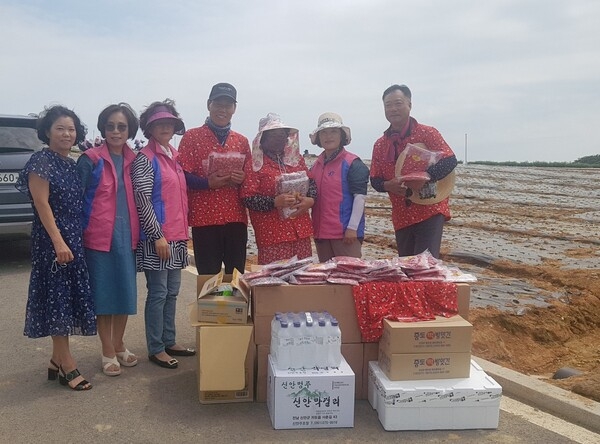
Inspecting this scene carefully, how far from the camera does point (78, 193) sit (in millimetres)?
3928

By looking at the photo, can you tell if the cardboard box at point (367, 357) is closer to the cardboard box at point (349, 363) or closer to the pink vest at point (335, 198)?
the cardboard box at point (349, 363)

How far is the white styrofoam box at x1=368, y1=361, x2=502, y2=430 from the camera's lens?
11.3ft

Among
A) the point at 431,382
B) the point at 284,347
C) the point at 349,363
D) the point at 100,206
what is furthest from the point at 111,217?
the point at 431,382

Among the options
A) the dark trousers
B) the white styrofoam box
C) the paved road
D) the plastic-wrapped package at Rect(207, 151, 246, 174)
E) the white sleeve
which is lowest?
the paved road

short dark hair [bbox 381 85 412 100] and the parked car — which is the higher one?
short dark hair [bbox 381 85 412 100]

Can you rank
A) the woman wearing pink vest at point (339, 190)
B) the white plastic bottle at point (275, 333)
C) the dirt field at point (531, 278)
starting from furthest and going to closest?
the dirt field at point (531, 278) < the woman wearing pink vest at point (339, 190) < the white plastic bottle at point (275, 333)

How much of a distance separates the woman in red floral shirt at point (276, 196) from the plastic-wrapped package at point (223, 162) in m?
0.14

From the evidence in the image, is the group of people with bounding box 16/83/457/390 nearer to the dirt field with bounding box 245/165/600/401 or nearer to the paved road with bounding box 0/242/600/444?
the paved road with bounding box 0/242/600/444

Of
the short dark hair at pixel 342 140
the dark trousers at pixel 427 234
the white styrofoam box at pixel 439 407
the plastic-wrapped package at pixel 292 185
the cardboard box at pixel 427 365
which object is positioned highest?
the short dark hair at pixel 342 140

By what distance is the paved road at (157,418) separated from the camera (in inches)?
132

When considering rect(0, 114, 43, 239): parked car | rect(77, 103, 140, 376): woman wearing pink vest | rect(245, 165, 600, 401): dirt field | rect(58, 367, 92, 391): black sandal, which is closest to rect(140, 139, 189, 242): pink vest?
rect(77, 103, 140, 376): woman wearing pink vest

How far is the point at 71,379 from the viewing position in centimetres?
402

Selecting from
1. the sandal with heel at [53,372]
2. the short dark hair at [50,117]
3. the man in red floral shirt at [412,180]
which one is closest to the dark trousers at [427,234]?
the man in red floral shirt at [412,180]

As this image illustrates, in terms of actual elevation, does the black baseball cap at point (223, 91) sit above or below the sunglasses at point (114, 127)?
above
